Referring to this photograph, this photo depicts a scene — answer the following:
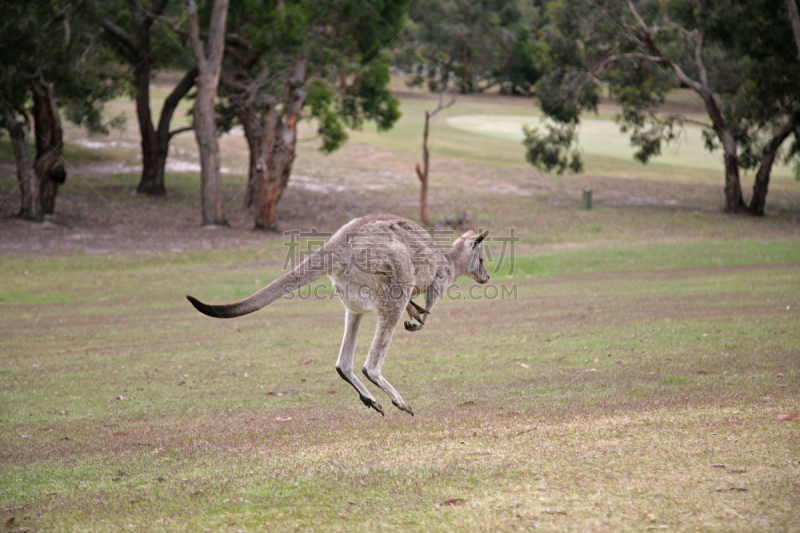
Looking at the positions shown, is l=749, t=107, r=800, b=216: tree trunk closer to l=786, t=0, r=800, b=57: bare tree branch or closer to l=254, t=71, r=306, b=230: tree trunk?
l=786, t=0, r=800, b=57: bare tree branch

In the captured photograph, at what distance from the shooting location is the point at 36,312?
640 inches

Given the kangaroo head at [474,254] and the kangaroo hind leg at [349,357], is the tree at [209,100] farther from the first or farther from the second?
the kangaroo hind leg at [349,357]

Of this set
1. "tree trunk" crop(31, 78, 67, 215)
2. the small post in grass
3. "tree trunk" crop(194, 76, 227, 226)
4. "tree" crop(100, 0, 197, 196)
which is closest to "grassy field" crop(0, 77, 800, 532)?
"tree trunk" crop(31, 78, 67, 215)

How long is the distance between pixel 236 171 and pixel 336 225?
14321 mm

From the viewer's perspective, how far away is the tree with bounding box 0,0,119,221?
79.9 feet

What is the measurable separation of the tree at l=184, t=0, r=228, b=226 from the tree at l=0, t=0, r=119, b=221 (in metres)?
3.80

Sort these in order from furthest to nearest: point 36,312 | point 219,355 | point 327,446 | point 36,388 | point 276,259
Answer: point 276,259 < point 36,312 < point 219,355 < point 36,388 < point 327,446

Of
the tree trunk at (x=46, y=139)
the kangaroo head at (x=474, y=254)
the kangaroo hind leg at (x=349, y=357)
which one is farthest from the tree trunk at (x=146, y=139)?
the kangaroo hind leg at (x=349, y=357)

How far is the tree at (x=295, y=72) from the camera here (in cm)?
2853

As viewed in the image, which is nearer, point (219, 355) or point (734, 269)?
point (219, 355)

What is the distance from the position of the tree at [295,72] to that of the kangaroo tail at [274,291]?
70.4ft

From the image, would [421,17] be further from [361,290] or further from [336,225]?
[361,290]

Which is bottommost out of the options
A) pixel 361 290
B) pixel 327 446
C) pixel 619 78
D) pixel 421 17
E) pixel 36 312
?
pixel 36 312

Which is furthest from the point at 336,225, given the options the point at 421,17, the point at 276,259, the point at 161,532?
the point at 421,17
